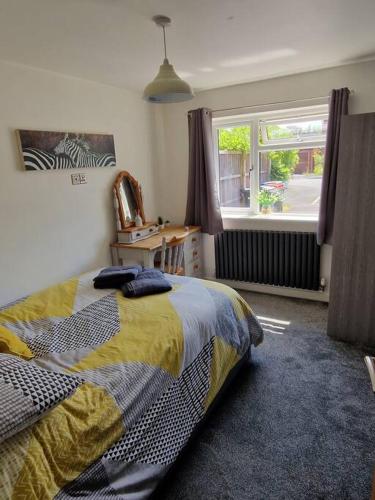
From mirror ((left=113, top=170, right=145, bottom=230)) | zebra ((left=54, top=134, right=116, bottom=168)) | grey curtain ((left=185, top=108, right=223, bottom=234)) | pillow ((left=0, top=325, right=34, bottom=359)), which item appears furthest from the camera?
grey curtain ((left=185, top=108, right=223, bottom=234))

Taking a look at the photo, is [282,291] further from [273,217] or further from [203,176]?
[203,176]

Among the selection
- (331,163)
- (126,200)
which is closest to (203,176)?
(126,200)

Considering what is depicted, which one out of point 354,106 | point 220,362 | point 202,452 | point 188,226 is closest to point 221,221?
point 188,226

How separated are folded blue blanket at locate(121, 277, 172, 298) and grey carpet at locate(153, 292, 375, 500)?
844mm

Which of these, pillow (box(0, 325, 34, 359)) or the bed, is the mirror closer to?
the bed

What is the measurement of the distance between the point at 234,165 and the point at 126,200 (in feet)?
4.43

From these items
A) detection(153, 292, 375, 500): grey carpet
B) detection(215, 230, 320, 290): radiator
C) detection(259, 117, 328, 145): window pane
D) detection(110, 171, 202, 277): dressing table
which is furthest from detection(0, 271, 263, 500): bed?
detection(259, 117, 328, 145): window pane

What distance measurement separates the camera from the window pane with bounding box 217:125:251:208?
147 inches

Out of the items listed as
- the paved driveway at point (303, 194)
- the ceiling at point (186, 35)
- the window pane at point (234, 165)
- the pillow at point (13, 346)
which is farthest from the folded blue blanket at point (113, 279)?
the paved driveway at point (303, 194)

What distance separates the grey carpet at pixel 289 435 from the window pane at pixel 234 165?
75.7 inches

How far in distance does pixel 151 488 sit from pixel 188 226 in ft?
9.32

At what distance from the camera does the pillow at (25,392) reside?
3.44ft

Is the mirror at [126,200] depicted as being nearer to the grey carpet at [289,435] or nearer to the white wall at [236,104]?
the white wall at [236,104]

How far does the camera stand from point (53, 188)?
9.03ft
